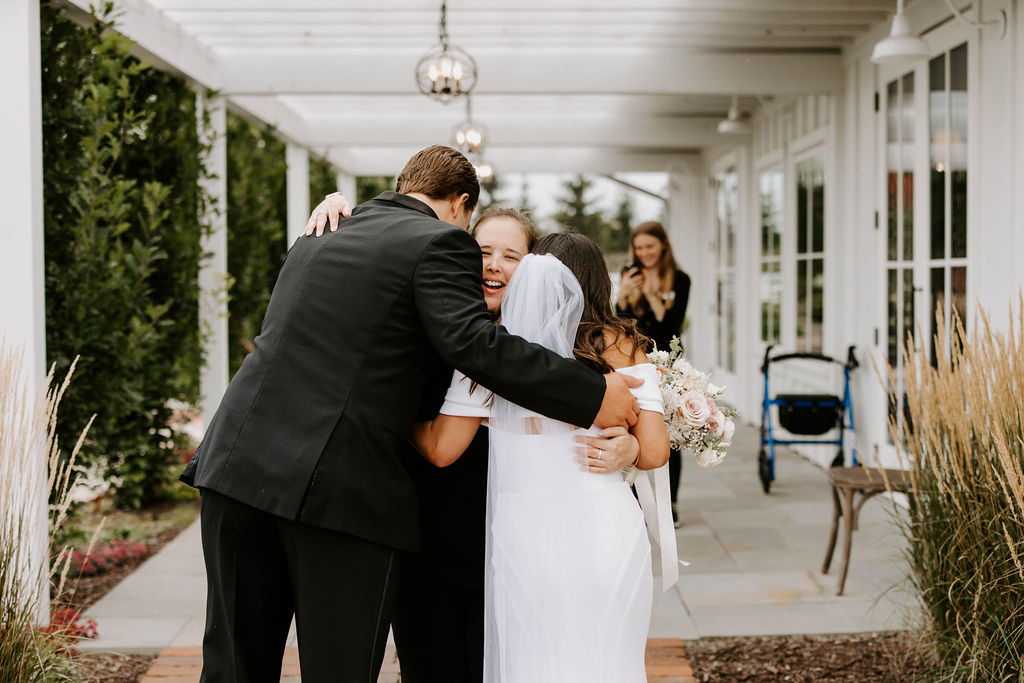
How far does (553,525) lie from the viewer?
2248mm

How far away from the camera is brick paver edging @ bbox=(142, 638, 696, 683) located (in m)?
3.19

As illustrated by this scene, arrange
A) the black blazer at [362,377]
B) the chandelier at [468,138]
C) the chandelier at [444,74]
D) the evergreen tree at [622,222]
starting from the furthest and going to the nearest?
the evergreen tree at [622,222] → the chandelier at [468,138] → the chandelier at [444,74] → the black blazer at [362,377]

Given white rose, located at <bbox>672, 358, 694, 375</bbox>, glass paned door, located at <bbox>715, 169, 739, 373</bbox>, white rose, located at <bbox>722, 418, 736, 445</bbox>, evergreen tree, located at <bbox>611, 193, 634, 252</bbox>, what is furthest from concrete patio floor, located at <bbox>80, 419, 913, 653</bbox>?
evergreen tree, located at <bbox>611, 193, 634, 252</bbox>

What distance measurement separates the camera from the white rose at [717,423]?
262 cm

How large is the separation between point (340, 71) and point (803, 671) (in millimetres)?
5137

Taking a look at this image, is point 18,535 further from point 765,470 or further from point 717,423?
point 765,470

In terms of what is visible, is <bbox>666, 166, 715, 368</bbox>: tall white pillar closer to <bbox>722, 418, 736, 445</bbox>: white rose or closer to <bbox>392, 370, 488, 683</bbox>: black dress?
<bbox>722, 418, 736, 445</bbox>: white rose

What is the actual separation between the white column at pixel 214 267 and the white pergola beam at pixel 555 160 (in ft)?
20.1

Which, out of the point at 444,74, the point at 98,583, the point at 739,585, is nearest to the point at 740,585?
the point at 739,585

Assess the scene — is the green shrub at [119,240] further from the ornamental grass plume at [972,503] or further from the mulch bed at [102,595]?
the ornamental grass plume at [972,503]

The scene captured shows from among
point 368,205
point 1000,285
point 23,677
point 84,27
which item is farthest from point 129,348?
point 1000,285

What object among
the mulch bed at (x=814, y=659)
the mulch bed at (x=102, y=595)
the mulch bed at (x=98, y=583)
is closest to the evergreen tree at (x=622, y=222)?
the mulch bed at (x=102, y=595)

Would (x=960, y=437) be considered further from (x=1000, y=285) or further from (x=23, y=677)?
(x=23, y=677)

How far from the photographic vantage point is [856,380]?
6.86 m
